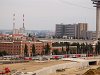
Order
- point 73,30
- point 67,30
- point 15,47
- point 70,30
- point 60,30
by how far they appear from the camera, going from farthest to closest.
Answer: point 60,30 → point 67,30 → point 70,30 → point 73,30 → point 15,47

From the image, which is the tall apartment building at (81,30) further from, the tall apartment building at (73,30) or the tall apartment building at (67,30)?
the tall apartment building at (67,30)

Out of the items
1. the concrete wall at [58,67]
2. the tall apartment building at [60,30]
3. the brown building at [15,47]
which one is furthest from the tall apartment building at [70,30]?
the concrete wall at [58,67]

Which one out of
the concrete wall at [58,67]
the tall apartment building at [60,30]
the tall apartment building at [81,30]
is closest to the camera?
the concrete wall at [58,67]

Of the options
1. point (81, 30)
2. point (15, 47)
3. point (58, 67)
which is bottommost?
point (58, 67)

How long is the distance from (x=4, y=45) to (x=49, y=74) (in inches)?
1796

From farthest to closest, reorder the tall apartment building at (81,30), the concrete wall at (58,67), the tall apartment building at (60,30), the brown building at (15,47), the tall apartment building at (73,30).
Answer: the tall apartment building at (60,30)
the tall apartment building at (81,30)
the tall apartment building at (73,30)
the brown building at (15,47)
the concrete wall at (58,67)

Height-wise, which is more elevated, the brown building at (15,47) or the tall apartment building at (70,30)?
the tall apartment building at (70,30)

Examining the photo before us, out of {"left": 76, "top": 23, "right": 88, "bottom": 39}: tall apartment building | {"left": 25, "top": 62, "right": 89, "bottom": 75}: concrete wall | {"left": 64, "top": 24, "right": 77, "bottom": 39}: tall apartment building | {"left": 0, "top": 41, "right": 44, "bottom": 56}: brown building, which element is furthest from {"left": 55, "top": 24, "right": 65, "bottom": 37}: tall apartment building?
{"left": 25, "top": 62, "right": 89, "bottom": 75}: concrete wall

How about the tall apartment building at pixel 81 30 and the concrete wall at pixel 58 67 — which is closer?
the concrete wall at pixel 58 67

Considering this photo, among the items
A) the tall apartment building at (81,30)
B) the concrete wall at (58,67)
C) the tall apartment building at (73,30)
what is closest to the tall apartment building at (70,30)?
the tall apartment building at (73,30)

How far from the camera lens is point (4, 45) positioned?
81812 millimetres

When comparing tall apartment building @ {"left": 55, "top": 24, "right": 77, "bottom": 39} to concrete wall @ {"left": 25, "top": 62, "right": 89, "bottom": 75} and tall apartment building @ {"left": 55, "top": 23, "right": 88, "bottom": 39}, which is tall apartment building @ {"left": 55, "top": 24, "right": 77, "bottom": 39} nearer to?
tall apartment building @ {"left": 55, "top": 23, "right": 88, "bottom": 39}

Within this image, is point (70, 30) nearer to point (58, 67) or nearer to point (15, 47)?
point (15, 47)

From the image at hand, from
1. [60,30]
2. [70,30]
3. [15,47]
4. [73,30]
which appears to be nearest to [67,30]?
[70,30]
